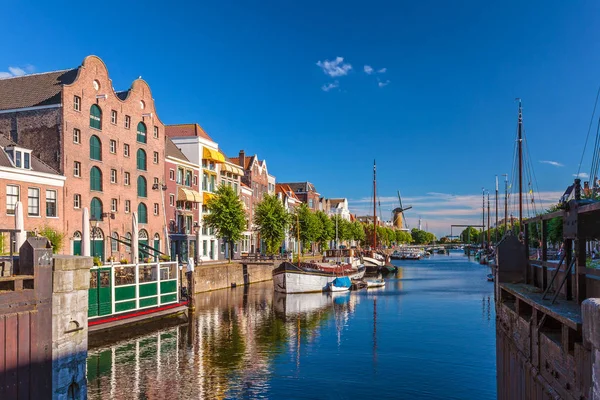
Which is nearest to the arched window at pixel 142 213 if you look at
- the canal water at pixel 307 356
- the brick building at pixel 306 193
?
the canal water at pixel 307 356

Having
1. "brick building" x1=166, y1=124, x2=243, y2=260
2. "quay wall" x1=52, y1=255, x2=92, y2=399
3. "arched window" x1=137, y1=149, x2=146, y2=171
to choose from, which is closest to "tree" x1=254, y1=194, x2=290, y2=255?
"brick building" x1=166, y1=124, x2=243, y2=260

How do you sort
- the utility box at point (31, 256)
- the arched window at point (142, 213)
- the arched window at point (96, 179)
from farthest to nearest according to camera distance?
the arched window at point (142, 213) < the arched window at point (96, 179) < the utility box at point (31, 256)

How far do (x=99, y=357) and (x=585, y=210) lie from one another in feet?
66.3

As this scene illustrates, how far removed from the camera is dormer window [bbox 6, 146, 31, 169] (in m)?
36.6

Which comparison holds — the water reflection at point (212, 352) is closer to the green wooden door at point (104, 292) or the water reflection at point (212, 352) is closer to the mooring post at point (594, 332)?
the green wooden door at point (104, 292)

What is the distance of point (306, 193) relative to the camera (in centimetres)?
10888

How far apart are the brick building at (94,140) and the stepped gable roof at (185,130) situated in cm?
1015

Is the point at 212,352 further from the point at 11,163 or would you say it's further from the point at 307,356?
the point at 11,163

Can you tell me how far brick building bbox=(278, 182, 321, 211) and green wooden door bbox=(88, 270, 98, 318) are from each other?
269 feet

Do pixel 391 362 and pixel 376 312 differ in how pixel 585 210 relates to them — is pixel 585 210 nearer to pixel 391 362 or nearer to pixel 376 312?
pixel 391 362

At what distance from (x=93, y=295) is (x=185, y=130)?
38562 millimetres

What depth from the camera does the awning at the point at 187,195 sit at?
A: 182 feet

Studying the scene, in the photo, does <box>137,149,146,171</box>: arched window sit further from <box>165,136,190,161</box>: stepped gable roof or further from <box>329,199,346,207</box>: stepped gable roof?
<box>329,199,346,207</box>: stepped gable roof

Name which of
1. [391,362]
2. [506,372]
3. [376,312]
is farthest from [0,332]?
[376,312]
